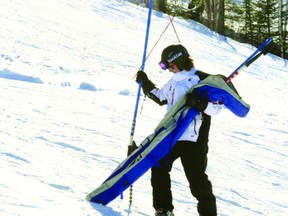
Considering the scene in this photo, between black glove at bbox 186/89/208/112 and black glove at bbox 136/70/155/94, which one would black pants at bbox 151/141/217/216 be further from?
black glove at bbox 136/70/155/94

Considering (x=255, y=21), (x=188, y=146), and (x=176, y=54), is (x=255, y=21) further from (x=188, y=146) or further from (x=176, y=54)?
(x=188, y=146)

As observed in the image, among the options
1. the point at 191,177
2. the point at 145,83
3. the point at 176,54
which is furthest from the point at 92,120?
the point at 191,177

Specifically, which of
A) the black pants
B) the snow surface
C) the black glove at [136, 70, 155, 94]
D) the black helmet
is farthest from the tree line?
the black pants

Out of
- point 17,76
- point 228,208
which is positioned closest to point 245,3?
point 17,76

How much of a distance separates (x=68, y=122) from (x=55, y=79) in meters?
2.58

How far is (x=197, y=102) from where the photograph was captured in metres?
3.63

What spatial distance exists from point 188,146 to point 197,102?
0.37 metres

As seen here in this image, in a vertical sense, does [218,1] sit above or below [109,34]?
above

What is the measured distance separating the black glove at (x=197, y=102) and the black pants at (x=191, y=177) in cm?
31

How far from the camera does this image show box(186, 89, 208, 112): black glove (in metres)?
3.63

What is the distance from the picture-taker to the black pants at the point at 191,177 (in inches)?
146

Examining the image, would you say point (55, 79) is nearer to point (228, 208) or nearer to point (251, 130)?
point (251, 130)

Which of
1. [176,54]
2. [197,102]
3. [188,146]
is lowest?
[188,146]

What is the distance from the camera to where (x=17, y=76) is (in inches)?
325
